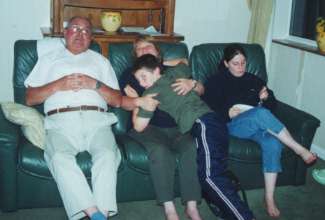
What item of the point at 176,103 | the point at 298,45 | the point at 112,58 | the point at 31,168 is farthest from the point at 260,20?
the point at 31,168

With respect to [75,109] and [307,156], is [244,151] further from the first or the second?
[75,109]

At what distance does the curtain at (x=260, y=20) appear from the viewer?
3.96 meters

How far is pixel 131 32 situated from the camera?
11.5 feet

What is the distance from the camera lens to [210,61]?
10.4 feet

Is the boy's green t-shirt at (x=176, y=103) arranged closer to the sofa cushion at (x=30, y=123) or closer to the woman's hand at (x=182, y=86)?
the woman's hand at (x=182, y=86)

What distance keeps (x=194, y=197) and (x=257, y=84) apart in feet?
3.22

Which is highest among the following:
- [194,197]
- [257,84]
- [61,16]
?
[61,16]

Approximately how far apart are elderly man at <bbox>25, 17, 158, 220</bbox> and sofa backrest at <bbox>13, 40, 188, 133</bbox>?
144mm

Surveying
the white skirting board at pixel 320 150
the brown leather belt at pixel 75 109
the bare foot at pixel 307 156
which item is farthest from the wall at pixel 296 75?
the brown leather belt at pixel 75 109

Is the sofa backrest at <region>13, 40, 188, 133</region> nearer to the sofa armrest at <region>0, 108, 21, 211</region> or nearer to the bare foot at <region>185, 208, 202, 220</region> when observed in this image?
the sofa armrest at <region>0, 108, 21, 211</region>

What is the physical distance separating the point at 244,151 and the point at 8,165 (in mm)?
1403

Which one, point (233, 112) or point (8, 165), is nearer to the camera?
point (8, 165)

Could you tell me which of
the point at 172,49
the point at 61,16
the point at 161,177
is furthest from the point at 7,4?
the point at 161,177

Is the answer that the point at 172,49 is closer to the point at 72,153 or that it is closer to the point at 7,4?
the point at 72,153
